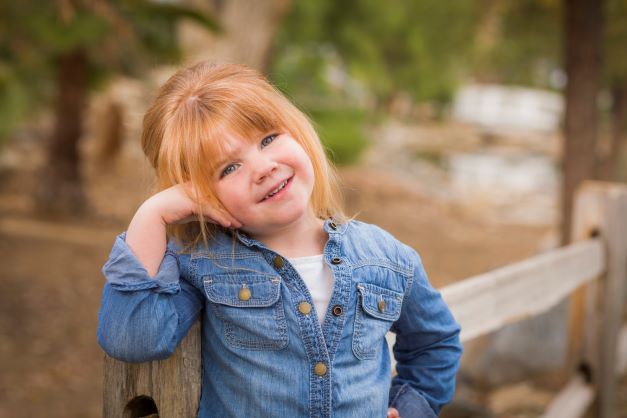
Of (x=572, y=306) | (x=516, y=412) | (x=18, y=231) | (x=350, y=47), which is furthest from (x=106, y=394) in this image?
(x=350, y=47)

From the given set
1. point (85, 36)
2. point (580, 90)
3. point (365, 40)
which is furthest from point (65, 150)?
point (365, 40)

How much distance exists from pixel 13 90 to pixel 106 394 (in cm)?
629

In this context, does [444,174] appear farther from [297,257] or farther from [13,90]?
[297,257]

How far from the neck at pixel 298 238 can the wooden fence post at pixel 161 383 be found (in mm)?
225

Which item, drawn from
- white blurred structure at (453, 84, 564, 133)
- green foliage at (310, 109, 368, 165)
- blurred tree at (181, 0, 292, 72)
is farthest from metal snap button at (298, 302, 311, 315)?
white blurred structure at (453, 84, 564, 133)

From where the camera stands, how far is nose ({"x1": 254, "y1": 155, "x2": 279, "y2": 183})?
1293mm

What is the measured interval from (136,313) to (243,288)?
197mm

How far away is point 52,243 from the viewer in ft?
24.2

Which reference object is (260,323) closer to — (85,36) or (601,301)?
Result: (601,301)

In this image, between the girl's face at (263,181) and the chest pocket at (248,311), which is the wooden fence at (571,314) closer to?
the chest pocket at (248,311)

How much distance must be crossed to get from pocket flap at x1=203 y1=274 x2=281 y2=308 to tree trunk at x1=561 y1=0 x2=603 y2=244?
183 inches

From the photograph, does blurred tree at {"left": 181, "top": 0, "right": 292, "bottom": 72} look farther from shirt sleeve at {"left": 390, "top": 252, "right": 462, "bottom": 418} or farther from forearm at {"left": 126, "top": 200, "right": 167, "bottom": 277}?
forearm at {"left": 126, "top": 200, "right": 167, "bottom": 277}

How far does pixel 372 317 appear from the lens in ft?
4.58

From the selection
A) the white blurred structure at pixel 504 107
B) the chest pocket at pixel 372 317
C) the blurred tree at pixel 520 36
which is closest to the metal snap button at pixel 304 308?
the chest pocket at pixel 372 317
